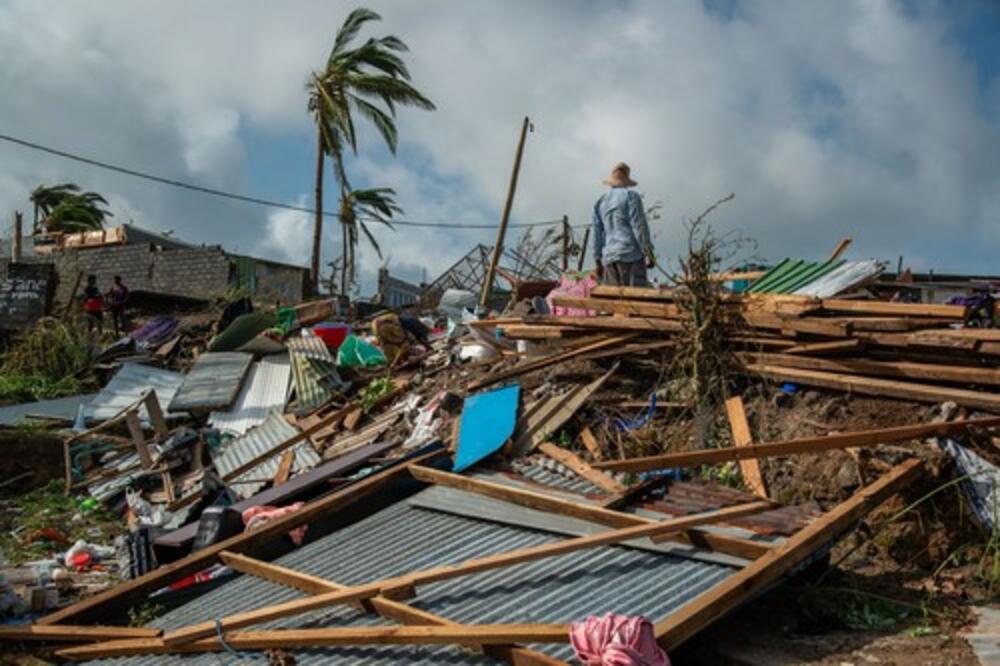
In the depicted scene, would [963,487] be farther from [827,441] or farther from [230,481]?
[230,481]

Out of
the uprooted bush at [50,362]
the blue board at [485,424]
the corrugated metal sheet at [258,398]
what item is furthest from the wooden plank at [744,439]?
the uprooted bush at [50,362]

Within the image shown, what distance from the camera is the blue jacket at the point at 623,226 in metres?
8.45

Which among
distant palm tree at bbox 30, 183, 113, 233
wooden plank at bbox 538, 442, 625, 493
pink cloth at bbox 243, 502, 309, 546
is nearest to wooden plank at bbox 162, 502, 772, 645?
wooden plank at bbox 538, 442, 625, 493

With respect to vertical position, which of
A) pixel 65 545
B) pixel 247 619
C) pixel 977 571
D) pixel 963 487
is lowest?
pixel 65 545

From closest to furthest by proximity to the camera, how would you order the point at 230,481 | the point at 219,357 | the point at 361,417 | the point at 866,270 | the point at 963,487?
the point at 963,487
the point at 866,270
the point at 230,481
the point at 361,417
the point at 219,357

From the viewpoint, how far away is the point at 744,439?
5926 millimetres

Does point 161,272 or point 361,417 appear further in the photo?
point 161,272

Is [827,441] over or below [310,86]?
below

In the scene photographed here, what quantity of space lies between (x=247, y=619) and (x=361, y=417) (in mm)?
4935

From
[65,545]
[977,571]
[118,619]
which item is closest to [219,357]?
[65,545]

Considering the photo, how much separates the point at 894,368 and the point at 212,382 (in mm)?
8237

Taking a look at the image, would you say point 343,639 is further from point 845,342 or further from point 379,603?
point 845,342

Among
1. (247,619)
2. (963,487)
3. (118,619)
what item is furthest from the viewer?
(118,619)

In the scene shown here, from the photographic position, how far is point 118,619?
5.64m
